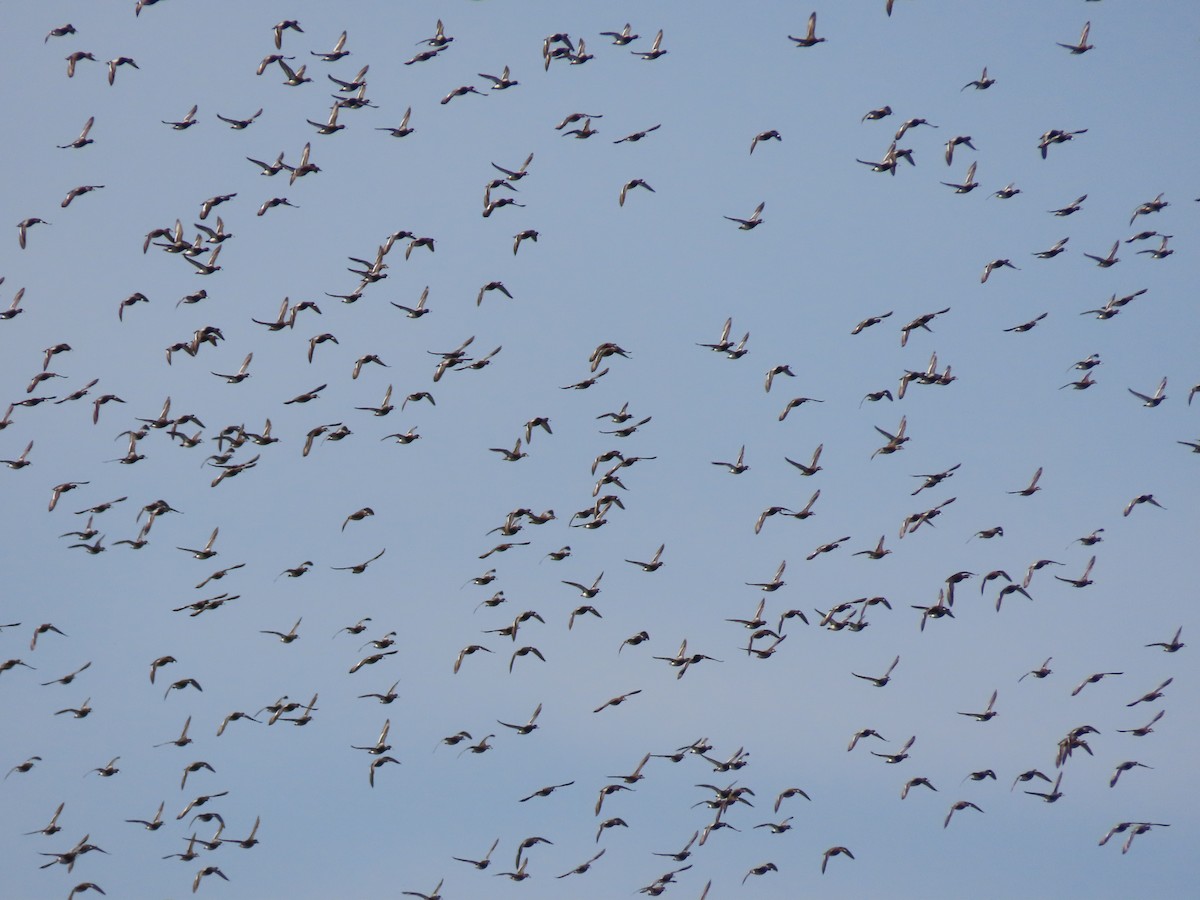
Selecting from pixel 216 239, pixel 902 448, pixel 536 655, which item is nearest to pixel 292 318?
pixel 216 239

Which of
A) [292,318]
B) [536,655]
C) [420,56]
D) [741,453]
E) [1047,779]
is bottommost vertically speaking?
[1047,779]

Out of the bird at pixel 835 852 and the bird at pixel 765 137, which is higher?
the bird at pixel 765 137

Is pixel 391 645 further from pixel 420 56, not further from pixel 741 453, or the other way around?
pixel 420 56

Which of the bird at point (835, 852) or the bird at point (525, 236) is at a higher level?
the bird at point (525, 236)

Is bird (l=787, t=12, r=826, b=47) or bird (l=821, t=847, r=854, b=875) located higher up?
bird (l=787, t=12, r=826, b=47)

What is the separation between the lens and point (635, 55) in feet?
306

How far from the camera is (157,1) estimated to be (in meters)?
90.8

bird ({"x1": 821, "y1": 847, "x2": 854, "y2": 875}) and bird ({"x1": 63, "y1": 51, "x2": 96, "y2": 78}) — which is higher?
bird ({"x1": 63, "y1": 51, "x2": 96, "y2": 78})

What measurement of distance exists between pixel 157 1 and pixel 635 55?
22046 millimetres

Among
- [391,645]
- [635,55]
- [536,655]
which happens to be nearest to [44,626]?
[391,645]

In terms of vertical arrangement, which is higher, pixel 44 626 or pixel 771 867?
pixel 44 626

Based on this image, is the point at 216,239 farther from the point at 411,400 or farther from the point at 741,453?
the point at 741,453

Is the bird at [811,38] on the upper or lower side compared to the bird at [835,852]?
upper

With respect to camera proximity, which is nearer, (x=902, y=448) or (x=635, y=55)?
(x=635, y=55)
